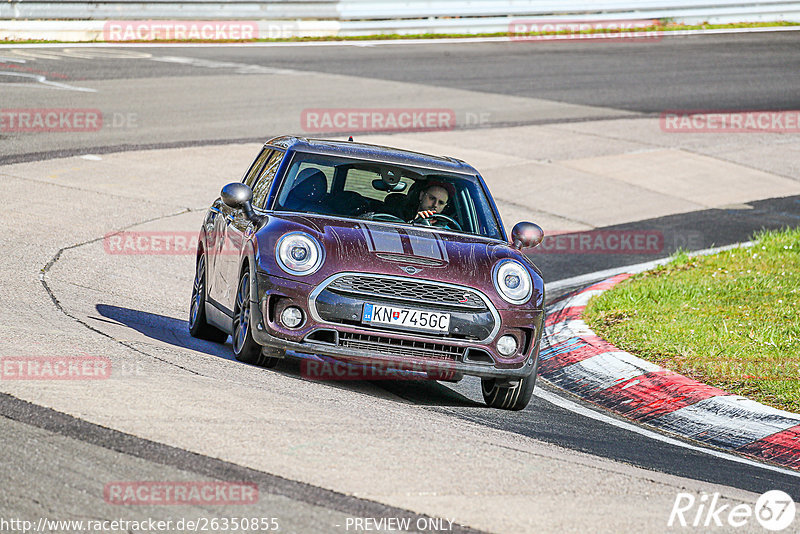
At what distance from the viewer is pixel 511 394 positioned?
729 cm

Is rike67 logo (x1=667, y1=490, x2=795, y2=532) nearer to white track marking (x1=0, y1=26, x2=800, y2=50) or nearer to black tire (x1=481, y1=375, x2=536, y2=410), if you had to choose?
black tire (x1=481, y1=375, x2=536, y2=410)

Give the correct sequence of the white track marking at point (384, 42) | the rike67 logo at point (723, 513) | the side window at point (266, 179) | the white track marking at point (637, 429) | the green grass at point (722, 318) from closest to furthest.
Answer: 1. the rike67 logo at point (723, 513)
2. the white track marking at point (637, 429)
3. the side window at point (266, 179)
4. the green grass at point (722, 318)
5. the white track marking at point (384, 42)

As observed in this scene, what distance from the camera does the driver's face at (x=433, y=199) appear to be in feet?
26.2

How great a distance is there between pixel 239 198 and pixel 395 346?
1.56m

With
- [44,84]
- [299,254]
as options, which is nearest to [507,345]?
[299,254]

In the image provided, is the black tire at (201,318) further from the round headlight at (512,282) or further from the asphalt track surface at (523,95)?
the round headlight at (512,282)

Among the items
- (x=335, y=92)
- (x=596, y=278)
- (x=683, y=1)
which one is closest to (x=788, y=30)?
(x=683, y=1)

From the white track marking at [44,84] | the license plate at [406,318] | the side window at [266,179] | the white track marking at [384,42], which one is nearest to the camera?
the license plate at [406,318]

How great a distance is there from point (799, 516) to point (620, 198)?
10.8 meters

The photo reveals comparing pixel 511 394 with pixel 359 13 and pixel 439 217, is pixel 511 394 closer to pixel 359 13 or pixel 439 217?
pixel 439 217

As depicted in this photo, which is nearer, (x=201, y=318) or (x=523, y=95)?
(x=201, y=318)

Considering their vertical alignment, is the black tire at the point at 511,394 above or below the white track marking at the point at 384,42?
below

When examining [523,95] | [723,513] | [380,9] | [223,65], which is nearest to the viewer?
[723,513]

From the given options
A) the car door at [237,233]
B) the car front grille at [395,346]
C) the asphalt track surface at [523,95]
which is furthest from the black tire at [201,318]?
the car front grille at [395,346]
